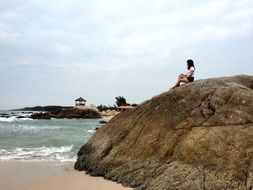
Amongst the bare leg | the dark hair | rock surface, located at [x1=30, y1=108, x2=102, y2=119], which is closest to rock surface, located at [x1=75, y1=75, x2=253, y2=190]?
the bare leg

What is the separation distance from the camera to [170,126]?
9.66 metres

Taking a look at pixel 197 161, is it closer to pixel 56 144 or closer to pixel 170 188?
pixel 170 188

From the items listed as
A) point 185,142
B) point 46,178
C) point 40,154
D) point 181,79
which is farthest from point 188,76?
point 40,154

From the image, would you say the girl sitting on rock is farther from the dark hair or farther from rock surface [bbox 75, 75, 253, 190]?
rock surface [bbox 75, 75, 253, 190]

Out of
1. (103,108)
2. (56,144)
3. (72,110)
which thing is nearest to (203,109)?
(56,144)

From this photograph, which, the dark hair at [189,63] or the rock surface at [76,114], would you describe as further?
the rock surface at [76,114]

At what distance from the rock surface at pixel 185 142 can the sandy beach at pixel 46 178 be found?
365mm

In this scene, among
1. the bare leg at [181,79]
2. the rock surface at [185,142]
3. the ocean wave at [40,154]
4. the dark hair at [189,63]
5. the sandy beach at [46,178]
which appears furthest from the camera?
the ocean wave at [40,154]

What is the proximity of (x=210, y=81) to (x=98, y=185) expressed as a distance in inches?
161

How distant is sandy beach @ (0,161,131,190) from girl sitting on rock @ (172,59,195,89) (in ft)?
12.4

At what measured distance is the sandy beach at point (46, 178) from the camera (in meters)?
9.40

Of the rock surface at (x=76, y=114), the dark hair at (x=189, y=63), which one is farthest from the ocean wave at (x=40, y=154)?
the rock surface at (x=76, y=114)

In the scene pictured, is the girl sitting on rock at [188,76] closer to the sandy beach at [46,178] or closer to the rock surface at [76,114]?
the sandy beach at [46,178]

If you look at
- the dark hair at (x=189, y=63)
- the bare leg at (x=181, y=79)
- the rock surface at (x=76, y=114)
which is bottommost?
the rock surface at (x=76, y=114)
